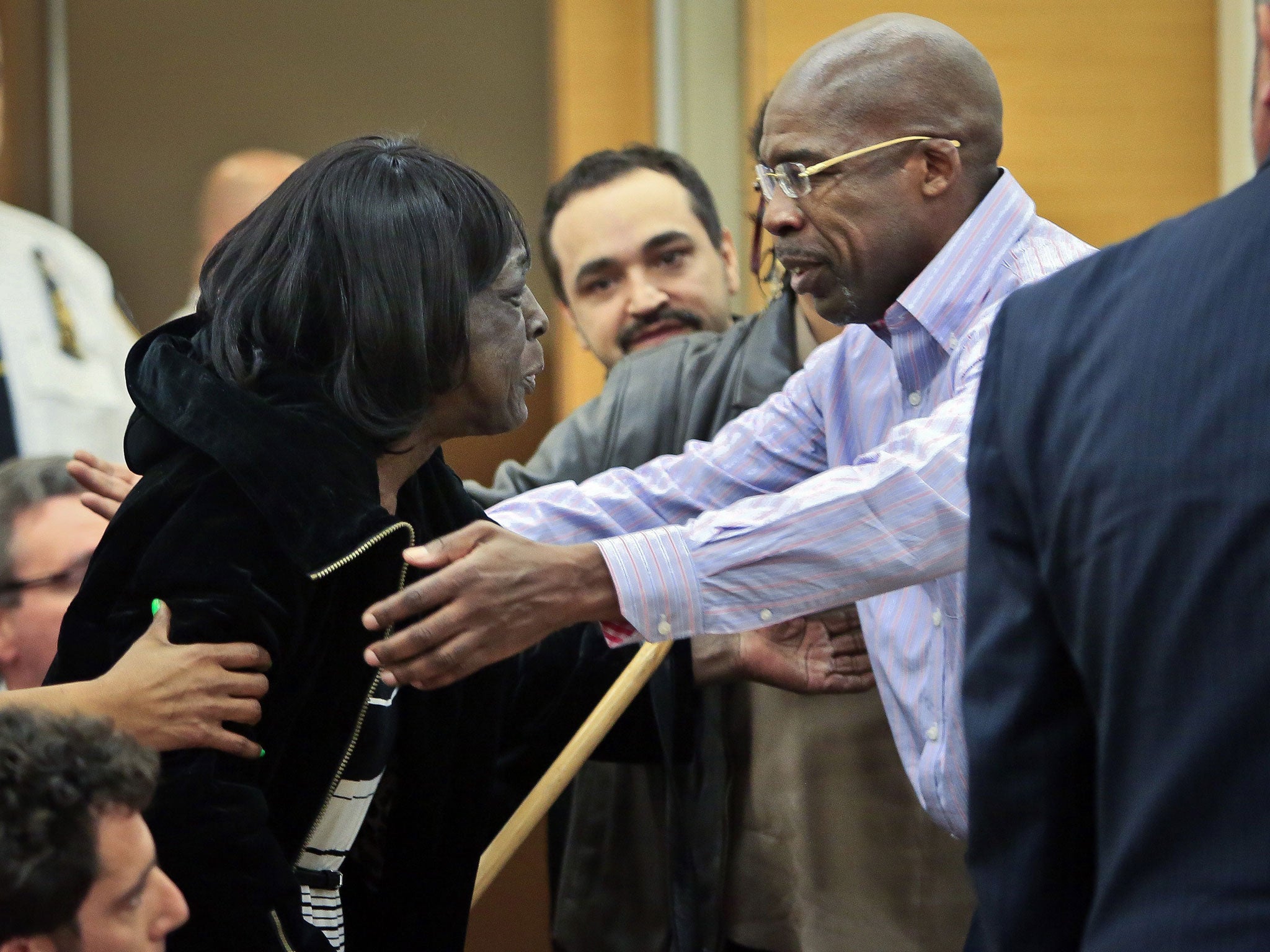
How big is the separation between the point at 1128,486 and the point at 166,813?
0.93m

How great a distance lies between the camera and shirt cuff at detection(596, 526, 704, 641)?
1.64 meters

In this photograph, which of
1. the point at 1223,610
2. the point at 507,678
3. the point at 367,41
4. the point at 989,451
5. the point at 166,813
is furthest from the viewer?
the point at 367,41

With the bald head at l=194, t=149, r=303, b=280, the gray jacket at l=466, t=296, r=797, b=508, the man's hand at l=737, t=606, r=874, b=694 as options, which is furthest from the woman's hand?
the bald head at l=194, t=149, r=303, b=280

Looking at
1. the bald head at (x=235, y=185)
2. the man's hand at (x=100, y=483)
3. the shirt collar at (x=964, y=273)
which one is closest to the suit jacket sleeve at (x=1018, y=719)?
the shirt collar at (x=964, y=273)

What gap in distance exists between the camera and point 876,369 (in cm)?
204

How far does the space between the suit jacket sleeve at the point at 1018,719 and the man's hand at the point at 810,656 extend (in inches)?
41.1

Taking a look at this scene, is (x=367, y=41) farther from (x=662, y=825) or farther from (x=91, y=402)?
(x=662, y=825)

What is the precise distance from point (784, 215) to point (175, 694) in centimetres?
91

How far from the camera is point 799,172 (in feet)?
6.14

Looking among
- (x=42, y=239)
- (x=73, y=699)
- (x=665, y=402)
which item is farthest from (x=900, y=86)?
(x=42, y=239)

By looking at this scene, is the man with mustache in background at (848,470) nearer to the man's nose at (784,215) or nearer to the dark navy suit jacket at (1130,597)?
the man's nose at (784,215)

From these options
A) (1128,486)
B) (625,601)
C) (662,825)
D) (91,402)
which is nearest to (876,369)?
(625,601)

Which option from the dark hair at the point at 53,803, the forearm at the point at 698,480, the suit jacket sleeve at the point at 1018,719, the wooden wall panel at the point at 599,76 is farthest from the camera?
the wooden wall panel at the point at 599,76

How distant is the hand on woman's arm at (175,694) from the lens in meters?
1.43
